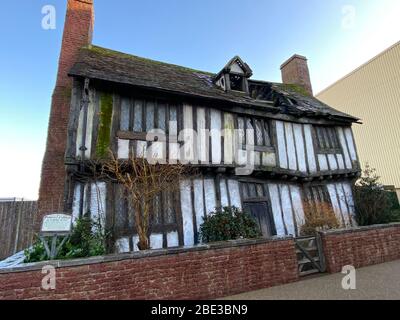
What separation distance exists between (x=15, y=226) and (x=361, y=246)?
1067 cm

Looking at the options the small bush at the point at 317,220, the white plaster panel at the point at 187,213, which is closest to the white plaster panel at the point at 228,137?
the white plaster panel at the point at 187,213

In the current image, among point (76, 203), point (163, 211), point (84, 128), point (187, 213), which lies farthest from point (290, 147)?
point (76, 203)

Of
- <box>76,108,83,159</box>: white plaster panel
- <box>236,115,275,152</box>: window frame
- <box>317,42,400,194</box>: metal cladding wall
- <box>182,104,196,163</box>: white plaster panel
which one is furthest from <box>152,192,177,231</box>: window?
<box>317,42,400,194</box>: metal cladding wall

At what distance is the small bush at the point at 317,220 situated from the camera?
8281 mm

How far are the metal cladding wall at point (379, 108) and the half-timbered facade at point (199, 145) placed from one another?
475 inches

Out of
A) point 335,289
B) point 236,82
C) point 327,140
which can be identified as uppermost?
point 236,82

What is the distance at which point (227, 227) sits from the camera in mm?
6488

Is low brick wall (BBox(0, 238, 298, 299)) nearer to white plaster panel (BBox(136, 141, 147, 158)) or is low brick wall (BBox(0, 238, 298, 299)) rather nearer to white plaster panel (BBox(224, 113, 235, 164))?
white plaster panel (BBox(136, 141, 147, 158))

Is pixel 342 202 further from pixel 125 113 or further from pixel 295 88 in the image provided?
pixel 125 113

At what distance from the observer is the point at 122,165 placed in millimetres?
6641

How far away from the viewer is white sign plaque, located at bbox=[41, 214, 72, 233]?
446cm

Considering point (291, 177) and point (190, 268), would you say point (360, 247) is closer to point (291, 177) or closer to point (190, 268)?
point (291, 177)

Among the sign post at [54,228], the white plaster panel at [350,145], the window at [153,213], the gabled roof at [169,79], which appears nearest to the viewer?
the sign post at [54,228]

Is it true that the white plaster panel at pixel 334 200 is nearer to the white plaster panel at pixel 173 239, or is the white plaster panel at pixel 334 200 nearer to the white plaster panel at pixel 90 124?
the white plaster panel at pixel 173 239
